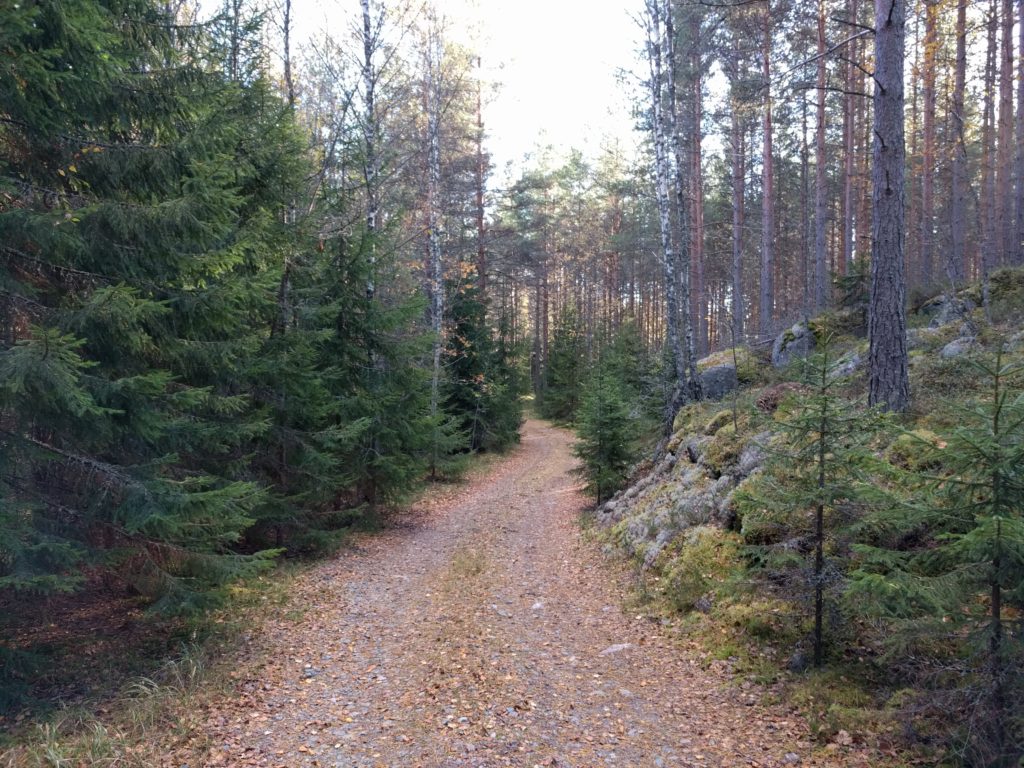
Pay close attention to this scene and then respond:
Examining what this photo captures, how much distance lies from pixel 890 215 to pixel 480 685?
302 inches

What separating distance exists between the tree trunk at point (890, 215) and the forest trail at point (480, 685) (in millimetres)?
4691

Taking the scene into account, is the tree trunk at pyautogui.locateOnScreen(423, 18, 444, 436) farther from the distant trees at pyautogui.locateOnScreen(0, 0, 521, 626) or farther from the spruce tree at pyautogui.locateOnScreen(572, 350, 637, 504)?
the distant trees at pyautogui.locateOnScreen(0, 0, 521, 626)

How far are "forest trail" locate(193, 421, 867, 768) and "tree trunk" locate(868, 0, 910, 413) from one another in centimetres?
469

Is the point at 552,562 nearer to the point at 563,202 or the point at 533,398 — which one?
the point at 563,202

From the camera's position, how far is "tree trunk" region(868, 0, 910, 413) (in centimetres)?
754

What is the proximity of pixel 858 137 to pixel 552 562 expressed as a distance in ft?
70.0

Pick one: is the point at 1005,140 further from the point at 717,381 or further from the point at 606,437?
the point at 606,437

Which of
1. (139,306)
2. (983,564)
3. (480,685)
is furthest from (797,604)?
(139,306)

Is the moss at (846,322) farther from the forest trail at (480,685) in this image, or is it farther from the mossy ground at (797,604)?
the forest trail at (480,685)

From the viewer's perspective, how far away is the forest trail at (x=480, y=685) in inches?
180

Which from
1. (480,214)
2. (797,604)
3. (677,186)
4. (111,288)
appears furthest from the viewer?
(480,214)

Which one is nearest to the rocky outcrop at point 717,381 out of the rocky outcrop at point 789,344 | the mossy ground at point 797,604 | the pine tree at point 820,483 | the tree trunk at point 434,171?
the rocky outcrop at point 789,344

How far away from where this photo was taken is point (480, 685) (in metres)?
5.63

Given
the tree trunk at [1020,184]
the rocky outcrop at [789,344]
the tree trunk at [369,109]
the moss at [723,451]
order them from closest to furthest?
the moss at [723,451]
the tree trunk at [369,109]
the rocky outcrop at [789,344]
the tree trunk at [1020,184]
